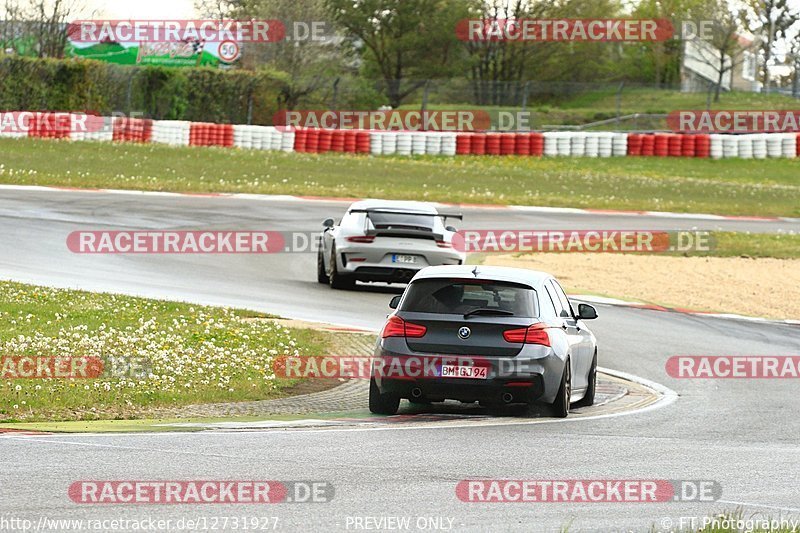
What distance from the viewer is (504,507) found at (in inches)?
311

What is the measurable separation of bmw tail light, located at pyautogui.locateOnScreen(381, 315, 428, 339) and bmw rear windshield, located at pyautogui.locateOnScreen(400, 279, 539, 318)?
147mm

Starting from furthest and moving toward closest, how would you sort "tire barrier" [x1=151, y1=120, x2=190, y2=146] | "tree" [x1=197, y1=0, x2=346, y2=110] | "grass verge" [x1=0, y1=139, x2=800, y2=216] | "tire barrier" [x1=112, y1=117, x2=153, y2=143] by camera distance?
"tree" [x1=197, y1=0, x2=346, y2=110] → "tire barrier" [x1=112, y1=117, x2=153, y2=143] → "tire barrier" [x1=151, y1=120, x2=190, y2=146] → "grass verge" [x1=0, y1=139, x2=800, y2=216]

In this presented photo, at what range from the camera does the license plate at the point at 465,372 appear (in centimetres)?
1160

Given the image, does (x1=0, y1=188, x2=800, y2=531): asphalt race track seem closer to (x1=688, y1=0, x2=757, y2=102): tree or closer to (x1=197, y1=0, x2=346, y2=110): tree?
(x1=197, y1=0, x2=346, y2=110): tree

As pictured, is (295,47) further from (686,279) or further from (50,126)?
(686,279)

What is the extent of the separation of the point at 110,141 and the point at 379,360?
35.6 meters

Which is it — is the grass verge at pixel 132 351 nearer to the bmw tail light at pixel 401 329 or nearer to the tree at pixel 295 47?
the bmw tail light at pixel 401 329

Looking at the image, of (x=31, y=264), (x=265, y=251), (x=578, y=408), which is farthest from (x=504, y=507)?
(x=265, y=251)

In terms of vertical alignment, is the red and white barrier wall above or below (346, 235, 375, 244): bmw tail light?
above

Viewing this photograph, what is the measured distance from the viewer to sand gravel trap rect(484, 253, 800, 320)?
2244 centimetres

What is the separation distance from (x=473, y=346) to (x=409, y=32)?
71007 millimetres

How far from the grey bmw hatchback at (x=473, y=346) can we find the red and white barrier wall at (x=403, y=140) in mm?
35104

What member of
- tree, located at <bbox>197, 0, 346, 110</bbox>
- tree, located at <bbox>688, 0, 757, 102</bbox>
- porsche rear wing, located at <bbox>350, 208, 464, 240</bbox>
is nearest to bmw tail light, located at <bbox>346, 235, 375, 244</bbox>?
porsche rear wing, located at <bbox>350, 208, 464, 240</bbox>

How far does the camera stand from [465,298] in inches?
473
